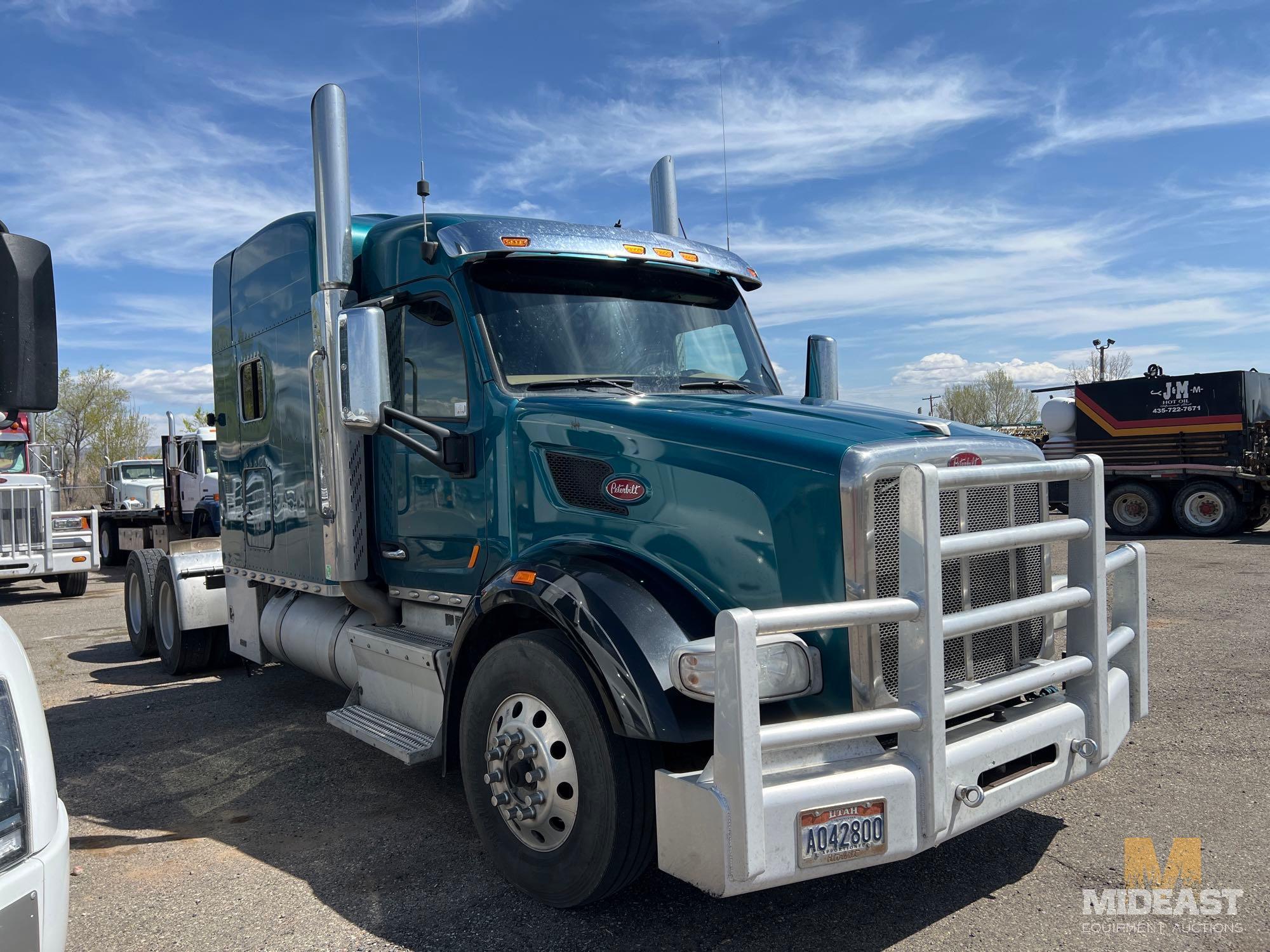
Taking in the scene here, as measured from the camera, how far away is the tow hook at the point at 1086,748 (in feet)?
10.7

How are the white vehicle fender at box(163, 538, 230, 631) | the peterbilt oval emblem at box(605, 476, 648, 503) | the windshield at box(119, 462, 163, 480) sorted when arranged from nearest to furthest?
the peterbilt oval emblem at box(605, 476, 648, 503) → the white vehicle fender at box(163, 538, 230, 631) → the windshield at box(119, 462, 163, 480)

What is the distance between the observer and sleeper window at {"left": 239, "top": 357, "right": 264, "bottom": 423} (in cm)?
612

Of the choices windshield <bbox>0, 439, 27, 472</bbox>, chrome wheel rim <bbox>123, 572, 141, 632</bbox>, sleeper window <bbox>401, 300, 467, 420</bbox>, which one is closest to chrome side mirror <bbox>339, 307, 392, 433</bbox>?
sleeper window <bbox>401, 300, 467, 420</bbox>

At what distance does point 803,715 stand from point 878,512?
680 millimetres

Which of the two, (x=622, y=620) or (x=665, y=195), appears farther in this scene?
(x=665, y=195)

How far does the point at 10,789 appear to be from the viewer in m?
2.23

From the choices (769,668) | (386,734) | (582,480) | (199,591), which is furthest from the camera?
(199,591)

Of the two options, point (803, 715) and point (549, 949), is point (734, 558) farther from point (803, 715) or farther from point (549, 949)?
point (549, 949)

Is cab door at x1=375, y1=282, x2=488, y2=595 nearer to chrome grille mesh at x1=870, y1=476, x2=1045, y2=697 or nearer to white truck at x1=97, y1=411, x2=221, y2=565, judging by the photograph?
chrome grille mesh at x1=870, y1=476, x2=1045, y2=697

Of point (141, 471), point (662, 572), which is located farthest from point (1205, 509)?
point (141, 471)

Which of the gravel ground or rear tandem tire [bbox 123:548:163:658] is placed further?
rear tandem tire [bbox 123:548:163:658]

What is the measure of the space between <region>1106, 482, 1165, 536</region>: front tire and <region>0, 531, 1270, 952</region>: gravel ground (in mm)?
13887

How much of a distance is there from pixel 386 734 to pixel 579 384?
6.03ft

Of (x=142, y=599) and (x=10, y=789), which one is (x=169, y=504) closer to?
(x=142, y=599)
